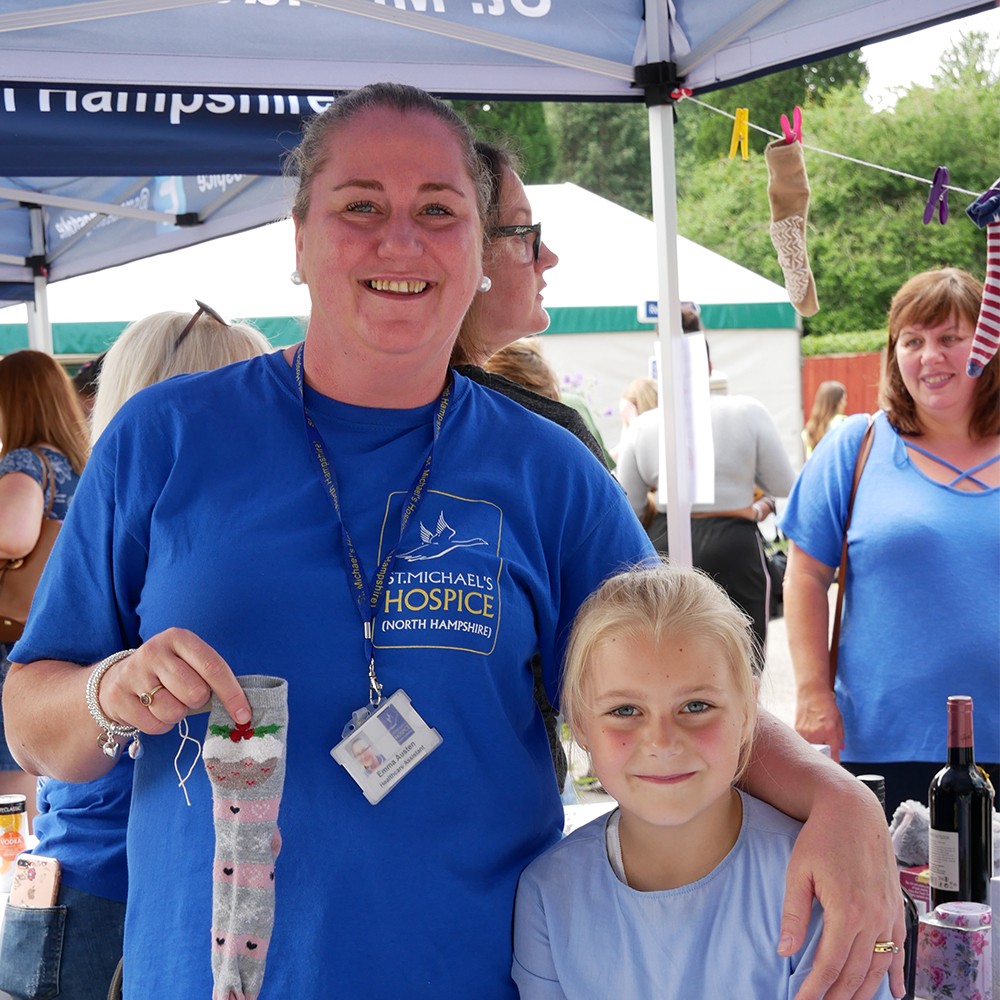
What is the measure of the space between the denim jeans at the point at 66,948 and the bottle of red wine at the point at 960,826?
4.32 feet

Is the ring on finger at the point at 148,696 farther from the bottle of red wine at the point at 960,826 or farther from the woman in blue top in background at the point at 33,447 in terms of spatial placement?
the woman in blue top in background at the point at 33,447

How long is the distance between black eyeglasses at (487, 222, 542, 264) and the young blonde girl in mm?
872

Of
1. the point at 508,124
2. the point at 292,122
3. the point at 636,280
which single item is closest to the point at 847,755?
the point at 292,122

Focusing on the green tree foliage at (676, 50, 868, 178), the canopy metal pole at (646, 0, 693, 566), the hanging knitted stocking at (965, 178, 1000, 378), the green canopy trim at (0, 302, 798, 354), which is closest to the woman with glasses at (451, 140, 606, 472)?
the hanging knitted stocking at (965, 178, 1000, 378)

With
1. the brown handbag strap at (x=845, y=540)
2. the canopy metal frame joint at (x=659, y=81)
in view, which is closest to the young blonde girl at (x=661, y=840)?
the brown handbag strap at (x=845, y=540)

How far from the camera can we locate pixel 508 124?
96.0 ft

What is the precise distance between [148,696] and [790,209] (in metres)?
2.42

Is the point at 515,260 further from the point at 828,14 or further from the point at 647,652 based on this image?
the point at 828,14

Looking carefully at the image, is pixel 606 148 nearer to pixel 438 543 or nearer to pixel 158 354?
pixel 158 354

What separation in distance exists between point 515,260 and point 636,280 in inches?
229

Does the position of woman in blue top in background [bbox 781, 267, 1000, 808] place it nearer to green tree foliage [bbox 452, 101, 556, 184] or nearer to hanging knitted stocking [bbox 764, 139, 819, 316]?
hanging knitted stocking [bbox 764, 139, 819, 316]

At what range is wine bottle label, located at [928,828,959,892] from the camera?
1.86m

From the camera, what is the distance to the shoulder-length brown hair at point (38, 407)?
3.72 meters

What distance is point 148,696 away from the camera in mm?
1224
